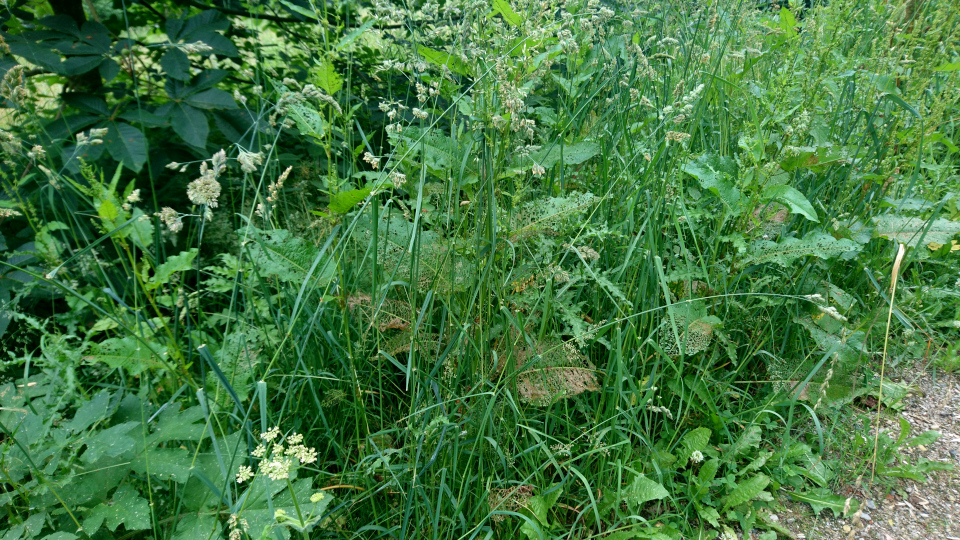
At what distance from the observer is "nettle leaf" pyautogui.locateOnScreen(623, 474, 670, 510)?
60.2 inches

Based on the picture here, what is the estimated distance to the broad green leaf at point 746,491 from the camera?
1.62 meters

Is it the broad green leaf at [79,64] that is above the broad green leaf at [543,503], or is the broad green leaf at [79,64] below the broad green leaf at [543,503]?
above

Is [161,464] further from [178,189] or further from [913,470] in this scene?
[913,470]

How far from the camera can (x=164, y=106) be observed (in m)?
2.17

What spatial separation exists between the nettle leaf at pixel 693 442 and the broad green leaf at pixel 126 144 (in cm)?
202

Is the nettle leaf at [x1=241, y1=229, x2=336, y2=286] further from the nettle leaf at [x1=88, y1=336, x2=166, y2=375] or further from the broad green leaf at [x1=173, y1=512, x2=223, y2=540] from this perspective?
the broad green leaf at [x1=173, y1=512, x2=223, y2=540]

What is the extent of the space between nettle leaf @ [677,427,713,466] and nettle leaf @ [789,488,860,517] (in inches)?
11.6

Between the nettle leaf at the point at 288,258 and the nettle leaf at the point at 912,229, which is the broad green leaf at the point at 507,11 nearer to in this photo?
the nettle leaf at the point at 288,258

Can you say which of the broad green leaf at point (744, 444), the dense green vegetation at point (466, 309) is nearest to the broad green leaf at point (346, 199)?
the dense green vegetation at point (466, 309)

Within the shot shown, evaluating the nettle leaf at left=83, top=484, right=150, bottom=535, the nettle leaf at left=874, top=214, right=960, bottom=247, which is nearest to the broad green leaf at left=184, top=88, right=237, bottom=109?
the nettle leaf at left=83, top=484, right=150, bottom=535

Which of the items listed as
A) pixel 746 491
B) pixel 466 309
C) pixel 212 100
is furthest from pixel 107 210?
A: pixel 746 491

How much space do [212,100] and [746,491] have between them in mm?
2292

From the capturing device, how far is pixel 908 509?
1.70m


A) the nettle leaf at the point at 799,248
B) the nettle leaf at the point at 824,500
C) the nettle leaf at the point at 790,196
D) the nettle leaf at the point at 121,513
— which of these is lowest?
the nettle leaf at the point at 824,500
